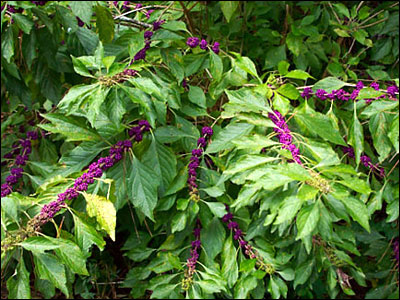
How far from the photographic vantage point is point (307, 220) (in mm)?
942

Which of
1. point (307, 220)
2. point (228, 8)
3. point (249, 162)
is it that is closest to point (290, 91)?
point (249, 162)

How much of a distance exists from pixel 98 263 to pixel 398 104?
1713 mm

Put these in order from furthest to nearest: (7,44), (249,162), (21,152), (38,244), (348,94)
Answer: (21,152) < (7,44) < (348,94) < (249,162) < (38,244)

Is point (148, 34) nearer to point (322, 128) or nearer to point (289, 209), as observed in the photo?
point (322, 128)

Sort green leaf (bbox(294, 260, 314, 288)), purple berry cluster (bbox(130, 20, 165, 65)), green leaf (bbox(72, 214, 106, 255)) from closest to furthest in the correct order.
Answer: green leaf (bbox(72, 214, 106, 255)), purple berry cluster (bbox(130, 20, 165, 65)), green leaf (bbox(294, 260, 314, 288))

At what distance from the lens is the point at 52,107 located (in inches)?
72.6

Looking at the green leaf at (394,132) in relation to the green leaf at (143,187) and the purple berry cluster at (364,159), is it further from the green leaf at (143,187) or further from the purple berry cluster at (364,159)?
the green leaf at (143,187)

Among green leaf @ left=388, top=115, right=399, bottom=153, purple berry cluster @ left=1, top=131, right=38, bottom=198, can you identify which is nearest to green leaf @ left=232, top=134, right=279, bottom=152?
green leaf @ left=388, top=115, right=399, bottom=153

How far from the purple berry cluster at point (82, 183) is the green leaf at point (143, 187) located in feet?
0.18

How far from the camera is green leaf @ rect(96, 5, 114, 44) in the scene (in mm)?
1353

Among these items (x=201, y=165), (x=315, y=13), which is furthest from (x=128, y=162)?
(x=315, y=13)

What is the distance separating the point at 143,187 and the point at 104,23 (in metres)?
0.53

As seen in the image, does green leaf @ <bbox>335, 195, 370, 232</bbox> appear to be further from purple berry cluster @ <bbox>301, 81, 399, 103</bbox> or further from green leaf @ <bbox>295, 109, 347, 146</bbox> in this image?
purple berry cluster @ <bbox>301, 81, 399, 103</bbox>

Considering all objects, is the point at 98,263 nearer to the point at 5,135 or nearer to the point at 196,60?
the point at 5,135
